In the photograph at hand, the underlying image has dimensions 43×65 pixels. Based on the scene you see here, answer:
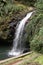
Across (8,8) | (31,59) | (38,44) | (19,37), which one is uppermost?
(8,8)

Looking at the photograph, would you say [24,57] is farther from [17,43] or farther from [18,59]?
[17,43]

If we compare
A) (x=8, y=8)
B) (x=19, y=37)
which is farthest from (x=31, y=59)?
(x=8, y=8)

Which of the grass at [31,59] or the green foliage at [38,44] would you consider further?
the green foliage at [38,44]

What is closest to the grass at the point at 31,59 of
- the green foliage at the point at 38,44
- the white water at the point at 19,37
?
the green foliage at the point at 38,44

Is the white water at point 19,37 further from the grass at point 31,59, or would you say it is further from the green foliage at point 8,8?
the grass at point 31,59

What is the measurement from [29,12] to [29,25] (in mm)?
2416

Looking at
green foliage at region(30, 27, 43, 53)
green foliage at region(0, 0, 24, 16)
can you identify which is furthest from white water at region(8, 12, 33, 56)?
green foliage at region(30, 27, 43, 53)

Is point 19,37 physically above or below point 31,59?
below

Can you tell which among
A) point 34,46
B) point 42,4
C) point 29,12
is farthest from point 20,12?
point 34,46

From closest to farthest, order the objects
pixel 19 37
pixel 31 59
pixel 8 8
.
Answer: pixel 31 59 → pixel 19 37 → pixel 8 8

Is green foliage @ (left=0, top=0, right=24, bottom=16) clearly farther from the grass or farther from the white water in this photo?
the grass

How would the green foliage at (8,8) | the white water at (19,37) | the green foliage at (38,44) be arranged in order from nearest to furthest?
the green foliage at (38,44) → the white water at (19,37) → the green foliage at (8,8)

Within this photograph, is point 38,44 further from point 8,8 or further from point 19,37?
point 8,8

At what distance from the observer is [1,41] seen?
68.5 ft
